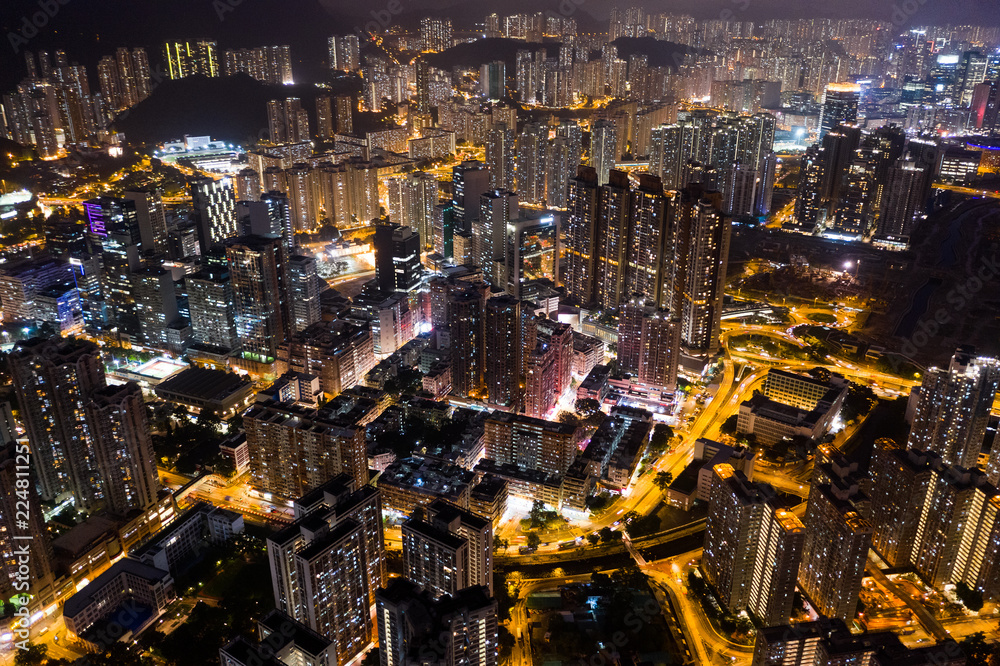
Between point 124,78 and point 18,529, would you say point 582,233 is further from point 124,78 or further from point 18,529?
point 124,78

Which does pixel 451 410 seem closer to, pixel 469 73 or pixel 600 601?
pixel 600 601

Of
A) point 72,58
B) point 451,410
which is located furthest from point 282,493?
point 72,58

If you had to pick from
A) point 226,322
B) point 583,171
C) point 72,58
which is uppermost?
point 72,58

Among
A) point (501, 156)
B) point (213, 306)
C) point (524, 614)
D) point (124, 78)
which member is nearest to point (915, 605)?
point (524, 614)

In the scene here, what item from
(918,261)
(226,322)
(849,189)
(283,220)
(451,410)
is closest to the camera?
(451,410)

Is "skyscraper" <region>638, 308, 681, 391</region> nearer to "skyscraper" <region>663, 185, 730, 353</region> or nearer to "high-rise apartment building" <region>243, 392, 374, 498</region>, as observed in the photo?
"skyscraper" <region>663, 185, 730, 353</region>

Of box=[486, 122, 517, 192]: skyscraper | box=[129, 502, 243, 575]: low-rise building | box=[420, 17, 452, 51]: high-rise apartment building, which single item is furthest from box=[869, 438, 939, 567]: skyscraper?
box=[420, 17, 452, 51]: high-rise apartment building

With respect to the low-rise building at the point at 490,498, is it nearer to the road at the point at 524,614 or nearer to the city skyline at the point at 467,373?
the city skyline at the point at 467,373

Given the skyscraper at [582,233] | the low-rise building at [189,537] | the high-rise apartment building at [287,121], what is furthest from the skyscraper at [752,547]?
the high-rise apartment building at [287,121]
